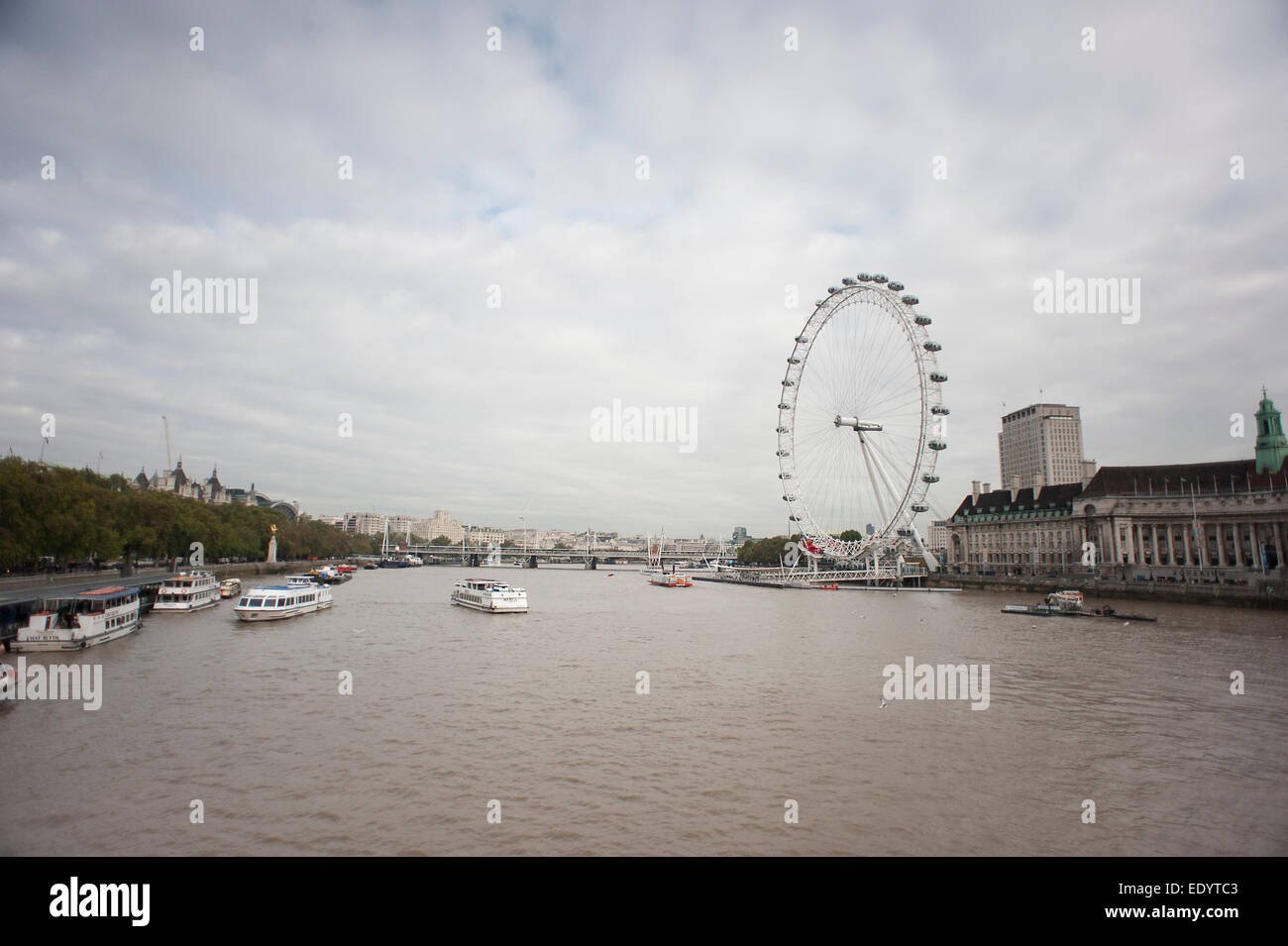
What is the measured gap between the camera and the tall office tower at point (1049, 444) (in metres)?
155

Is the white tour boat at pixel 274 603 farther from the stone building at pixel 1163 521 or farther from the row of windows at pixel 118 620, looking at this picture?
the stone building at pixel 1163 521

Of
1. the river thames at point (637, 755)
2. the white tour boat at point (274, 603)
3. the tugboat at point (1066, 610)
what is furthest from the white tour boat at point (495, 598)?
the tugboat at point (1066, 610)

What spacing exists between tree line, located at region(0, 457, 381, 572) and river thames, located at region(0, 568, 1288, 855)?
18.2m

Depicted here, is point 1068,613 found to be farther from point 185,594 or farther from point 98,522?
point 98,522

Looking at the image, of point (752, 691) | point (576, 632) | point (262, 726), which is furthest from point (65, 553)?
point (752, 691)

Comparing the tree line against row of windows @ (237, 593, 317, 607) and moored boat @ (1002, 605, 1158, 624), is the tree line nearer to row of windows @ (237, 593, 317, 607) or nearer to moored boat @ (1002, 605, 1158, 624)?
row of windows @ (237, 593, 317, 607)

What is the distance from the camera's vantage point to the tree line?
39562 mm

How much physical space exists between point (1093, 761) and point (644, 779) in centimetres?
927

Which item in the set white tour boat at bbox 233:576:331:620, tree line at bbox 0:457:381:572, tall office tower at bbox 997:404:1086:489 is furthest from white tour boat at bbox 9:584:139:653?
tall office tower at bbox 997:404:1086:489
